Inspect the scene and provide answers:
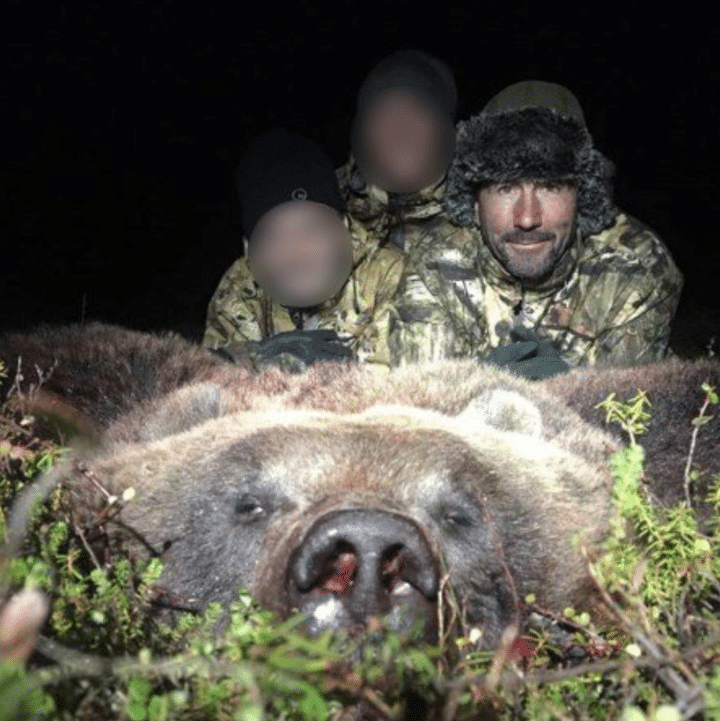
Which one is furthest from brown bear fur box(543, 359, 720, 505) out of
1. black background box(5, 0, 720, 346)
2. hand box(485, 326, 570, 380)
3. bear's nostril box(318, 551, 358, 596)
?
black background box(5, 0, 720, 346)

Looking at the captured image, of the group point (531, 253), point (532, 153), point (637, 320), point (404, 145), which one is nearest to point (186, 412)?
point (531, 253)

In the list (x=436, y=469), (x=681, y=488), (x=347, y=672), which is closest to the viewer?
(x=347, y=672)

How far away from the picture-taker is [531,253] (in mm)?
6684

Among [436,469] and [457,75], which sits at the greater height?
[457,75]

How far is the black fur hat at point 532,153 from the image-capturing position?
6.77 meters

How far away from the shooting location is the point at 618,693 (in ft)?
7.91

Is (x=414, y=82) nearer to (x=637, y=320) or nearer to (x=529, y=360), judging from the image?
(x=637, y=320)

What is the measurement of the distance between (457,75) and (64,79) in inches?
228

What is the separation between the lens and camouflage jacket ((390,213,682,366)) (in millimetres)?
6770

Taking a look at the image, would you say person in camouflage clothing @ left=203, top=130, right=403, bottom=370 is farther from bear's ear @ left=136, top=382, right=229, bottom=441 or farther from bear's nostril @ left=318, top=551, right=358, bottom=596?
bear's nostril @ left=318, top=551, right=358, bottom=596

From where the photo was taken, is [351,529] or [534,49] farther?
[534,49]

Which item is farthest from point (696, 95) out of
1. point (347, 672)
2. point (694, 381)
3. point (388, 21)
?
point (347, 672)

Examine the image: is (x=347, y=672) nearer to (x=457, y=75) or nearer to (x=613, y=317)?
(x=613, y=317)

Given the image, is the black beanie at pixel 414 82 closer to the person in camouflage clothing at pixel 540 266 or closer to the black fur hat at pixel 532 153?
the black fur hat at pixel 532 153
